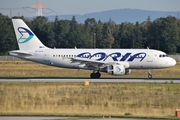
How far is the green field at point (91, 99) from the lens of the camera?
2830cm

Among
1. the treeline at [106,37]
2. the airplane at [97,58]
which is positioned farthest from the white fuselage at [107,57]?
the treeline at [106,37]

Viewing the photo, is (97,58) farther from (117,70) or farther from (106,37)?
(106,37)

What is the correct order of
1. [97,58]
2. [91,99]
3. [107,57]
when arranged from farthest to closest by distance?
[97,58] < [107,57] < [91,99]

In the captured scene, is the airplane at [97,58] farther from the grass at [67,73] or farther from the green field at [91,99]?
the green field at [91,99]

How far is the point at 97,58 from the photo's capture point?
52.6m

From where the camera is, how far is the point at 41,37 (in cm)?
12438

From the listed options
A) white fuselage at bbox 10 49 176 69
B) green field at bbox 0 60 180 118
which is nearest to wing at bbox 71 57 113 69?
white fuselage at bbox 10 49 176 69

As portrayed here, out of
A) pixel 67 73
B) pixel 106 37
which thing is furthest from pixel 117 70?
pixel 106 37

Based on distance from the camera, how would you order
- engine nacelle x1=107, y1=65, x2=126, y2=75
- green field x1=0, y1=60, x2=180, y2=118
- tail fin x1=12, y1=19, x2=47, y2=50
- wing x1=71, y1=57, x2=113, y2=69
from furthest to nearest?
tail fin x1=12, y1=19, x2=47, y2=50 → wing x1=71, y1=57, x2=113, y2=69 → engine nacelle x1=107, y1=65, x2=126, y2=75 → green field x1=0, y1=60, x2=180, y2=118

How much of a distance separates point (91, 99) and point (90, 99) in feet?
0.21

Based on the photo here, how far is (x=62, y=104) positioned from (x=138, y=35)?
92.7 m

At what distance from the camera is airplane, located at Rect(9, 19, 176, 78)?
2037 inches

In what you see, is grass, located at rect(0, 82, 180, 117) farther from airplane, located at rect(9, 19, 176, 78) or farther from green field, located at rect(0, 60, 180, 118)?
airplane, located at rect(9, 19, 176, 78)

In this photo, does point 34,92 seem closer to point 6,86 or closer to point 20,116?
point 6,86
